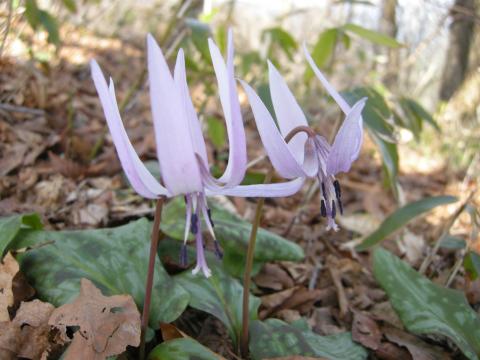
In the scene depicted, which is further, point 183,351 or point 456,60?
point 456,60

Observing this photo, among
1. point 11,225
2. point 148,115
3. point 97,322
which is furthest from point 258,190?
point 148,115

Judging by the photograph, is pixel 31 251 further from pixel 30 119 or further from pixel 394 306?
pixel 30 119

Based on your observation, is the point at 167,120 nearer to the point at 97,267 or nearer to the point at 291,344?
the point at 97,267

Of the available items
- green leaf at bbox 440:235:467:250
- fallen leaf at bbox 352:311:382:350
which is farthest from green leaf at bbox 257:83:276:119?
green leaf at bbox 440:235:467:250

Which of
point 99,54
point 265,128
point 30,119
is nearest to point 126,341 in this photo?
point 265,128

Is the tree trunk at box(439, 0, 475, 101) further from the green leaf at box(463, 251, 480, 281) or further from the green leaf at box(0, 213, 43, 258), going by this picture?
the green leaf at box(0, 213, 43, 258)

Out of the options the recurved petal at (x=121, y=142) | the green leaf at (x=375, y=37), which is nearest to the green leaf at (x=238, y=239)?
the recurved petal at (x=121, y=142)
